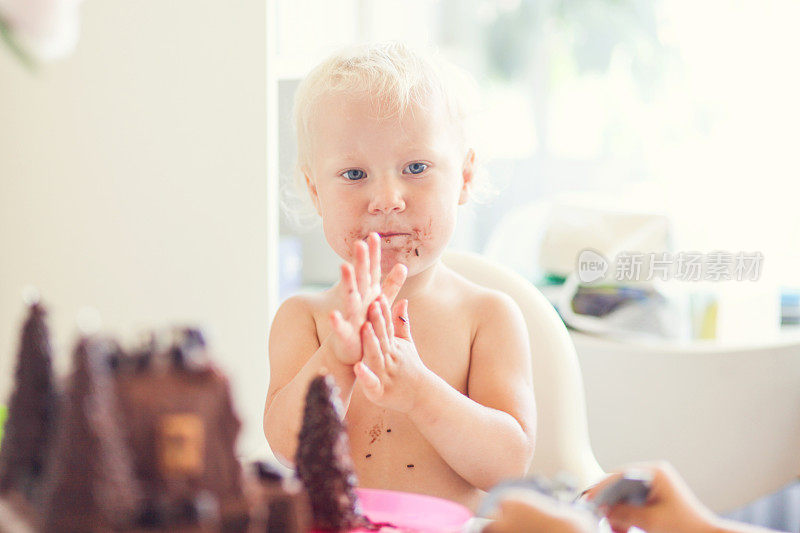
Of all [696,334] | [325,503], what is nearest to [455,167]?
[325,503]

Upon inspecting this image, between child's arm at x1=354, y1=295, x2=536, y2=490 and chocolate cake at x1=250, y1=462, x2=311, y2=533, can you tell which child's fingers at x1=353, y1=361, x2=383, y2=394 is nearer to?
child's arm at x1=354, y1=295, x2=536, y2=490

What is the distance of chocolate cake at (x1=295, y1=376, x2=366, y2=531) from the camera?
463 millimetres

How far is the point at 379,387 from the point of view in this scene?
0.63m

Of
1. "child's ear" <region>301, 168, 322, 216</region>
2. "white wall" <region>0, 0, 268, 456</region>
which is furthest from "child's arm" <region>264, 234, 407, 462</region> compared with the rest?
"white wall" <region>0, 0, 268, 456</region>

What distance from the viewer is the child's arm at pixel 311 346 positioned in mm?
616

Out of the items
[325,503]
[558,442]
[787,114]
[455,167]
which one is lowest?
[558,442]

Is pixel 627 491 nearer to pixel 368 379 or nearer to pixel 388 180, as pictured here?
pixel 368 379

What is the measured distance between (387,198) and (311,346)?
0.21 meters

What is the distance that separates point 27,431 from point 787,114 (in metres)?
2.27

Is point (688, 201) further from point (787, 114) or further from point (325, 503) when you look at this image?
point (325, 503)

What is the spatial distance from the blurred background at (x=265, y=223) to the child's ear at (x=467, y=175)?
0.16 ft

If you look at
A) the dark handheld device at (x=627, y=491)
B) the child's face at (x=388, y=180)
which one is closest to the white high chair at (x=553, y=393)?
the child's face at (x=388, y=180)

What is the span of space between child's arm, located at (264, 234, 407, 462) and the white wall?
63 cm

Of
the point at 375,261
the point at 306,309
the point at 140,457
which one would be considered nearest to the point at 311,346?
the point at 306,309
